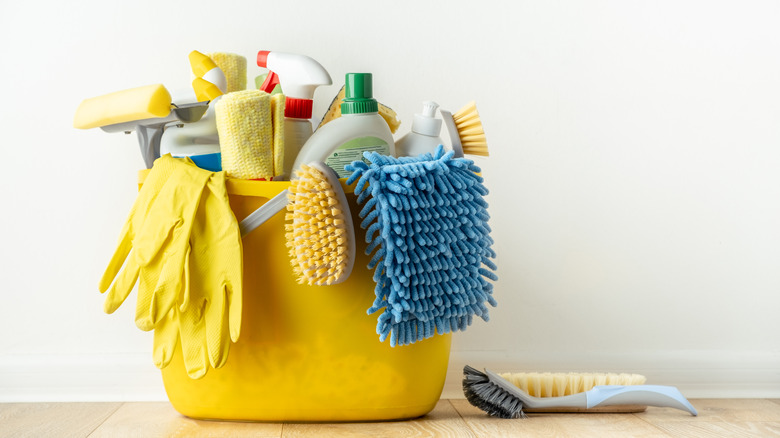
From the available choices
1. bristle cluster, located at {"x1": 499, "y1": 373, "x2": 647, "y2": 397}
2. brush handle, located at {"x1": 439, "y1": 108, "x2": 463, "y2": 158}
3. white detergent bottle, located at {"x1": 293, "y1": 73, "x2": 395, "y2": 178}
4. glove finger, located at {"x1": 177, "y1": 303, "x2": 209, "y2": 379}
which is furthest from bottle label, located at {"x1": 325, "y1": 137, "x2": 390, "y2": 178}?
bristle cluster, located at {"x1": 499, "y1": 373, "x2": 647, "y2": 397}

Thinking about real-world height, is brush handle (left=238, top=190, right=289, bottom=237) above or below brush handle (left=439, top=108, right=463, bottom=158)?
below

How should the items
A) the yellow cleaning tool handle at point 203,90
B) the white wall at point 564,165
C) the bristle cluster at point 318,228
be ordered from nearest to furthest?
the bristle cluster at point 318,228 < the yellow cleaning tool handle at point 203,90 < the white wall at point 564,165

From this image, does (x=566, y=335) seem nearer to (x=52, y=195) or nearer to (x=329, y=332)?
(x=329, y=332)

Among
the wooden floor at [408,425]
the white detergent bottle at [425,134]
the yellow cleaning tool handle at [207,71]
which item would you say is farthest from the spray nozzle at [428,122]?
the wooden floor at [408,425]

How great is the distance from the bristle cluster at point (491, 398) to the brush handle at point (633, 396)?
0.09m

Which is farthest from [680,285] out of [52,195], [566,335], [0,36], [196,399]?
[0,36]

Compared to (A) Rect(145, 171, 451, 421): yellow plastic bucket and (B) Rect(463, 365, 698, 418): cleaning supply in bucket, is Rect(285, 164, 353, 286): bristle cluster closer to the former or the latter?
(A) Rect(145, 171, 451, 421): yellow plastic bucket

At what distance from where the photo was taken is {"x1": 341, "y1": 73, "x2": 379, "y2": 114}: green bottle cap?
786mm

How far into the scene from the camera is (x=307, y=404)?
0.78 m

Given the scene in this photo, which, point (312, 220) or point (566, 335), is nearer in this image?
point (312, 220)

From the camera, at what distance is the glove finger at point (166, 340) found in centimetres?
75

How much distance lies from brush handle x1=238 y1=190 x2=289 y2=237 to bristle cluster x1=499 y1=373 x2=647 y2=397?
37 cm

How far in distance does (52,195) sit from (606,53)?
0.84 meters

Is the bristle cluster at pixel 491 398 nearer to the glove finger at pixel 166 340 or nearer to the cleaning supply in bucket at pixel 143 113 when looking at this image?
the glove finger at pixel 166 340
